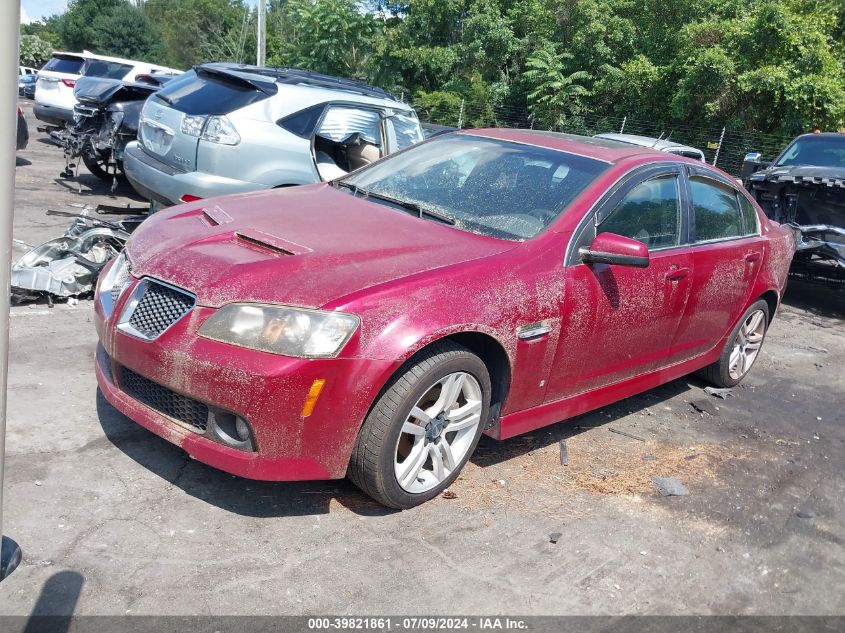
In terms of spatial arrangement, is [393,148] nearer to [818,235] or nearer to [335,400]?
[818,235]

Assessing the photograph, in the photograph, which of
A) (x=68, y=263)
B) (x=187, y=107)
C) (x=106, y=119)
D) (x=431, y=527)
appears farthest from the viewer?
(x=106, y=119)

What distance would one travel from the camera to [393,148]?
8.13 metres

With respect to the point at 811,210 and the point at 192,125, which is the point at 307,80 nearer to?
the point at 192,125

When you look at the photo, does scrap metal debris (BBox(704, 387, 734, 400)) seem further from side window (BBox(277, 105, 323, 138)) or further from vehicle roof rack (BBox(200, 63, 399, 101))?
vehicle roof rack (BBox(200, 63, 399, 101))

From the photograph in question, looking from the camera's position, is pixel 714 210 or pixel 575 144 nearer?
pixel 575 144

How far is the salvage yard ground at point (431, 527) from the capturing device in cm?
304

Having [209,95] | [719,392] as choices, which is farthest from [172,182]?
[719,392]

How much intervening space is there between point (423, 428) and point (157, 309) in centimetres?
127

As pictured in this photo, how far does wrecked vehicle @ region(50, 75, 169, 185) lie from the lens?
10039 millimetres

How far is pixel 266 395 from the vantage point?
3.18 metres

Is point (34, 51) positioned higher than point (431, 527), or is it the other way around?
point (34, 51)

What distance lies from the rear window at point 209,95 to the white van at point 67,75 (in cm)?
890

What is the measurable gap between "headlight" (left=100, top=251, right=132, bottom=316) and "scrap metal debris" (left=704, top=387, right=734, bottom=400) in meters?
4.20

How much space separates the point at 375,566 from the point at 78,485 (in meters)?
1.38
